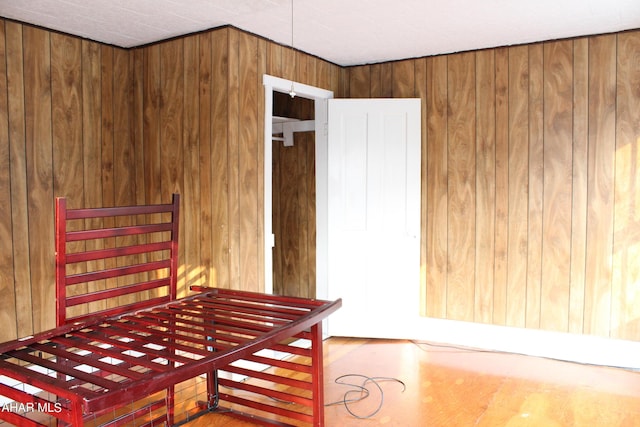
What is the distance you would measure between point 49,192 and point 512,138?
322 cm

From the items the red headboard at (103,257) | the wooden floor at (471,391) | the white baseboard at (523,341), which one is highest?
the red headboard at (103,257)

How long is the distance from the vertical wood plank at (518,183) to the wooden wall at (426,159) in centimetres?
1

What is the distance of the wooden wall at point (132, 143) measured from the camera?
3285 millimetres

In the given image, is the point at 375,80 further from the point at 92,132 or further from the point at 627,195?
the point at 92,132

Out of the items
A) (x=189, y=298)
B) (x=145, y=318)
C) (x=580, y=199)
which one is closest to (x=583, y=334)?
(x=580, y=199)

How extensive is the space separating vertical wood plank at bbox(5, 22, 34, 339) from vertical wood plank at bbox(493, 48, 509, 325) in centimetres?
323

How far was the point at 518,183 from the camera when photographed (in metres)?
4.00

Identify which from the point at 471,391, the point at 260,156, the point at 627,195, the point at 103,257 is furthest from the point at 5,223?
→ the point at 627,195

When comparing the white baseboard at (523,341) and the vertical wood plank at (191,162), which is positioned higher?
the vertical wood plank at (191,162)

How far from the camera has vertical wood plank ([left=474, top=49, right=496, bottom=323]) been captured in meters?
4.08

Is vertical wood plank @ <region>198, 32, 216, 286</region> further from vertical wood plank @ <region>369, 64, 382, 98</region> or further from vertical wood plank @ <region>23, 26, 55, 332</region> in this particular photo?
vertical wood plank @ <region>369, 64, 382, 98</region>

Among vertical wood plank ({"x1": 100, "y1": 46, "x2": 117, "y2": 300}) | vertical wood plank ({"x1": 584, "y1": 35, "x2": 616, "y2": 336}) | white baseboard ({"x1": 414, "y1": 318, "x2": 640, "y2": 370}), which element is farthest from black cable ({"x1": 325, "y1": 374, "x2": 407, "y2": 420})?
vertical wood plank ({"x1": 100, "y1": 46, "x2": 117, "y2": 300})

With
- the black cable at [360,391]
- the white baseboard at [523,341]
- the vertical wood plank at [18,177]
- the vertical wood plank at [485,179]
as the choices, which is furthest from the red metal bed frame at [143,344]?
the vertical wood plank at [485,179]

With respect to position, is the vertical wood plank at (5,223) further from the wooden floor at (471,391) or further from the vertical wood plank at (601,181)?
the vertical wood plank at (601,181)
